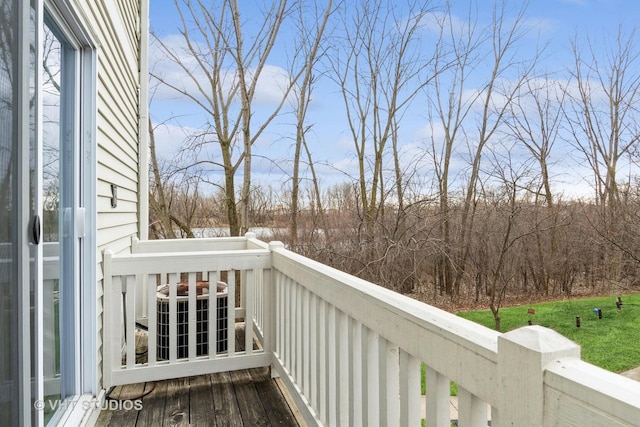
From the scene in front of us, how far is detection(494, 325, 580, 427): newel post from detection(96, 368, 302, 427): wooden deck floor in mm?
1680

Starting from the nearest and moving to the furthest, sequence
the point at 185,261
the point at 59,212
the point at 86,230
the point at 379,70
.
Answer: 1. the point at 59,212
2. the point at 86,230
3. the point at 185,261
4. the point at 379,70

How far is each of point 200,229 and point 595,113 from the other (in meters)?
8.92

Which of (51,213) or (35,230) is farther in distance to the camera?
(51,213)

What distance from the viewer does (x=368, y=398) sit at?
1.39 m

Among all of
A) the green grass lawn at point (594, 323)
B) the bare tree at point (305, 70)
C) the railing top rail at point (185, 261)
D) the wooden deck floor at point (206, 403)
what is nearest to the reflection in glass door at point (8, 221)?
the wooden deck floor at point (206, 403)

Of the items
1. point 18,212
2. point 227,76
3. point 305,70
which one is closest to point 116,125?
point 18,212

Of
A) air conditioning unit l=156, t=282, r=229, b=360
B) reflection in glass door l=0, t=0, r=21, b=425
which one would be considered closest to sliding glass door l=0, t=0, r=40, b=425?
reflection in glass door l=0, t=0, r=21, b=425

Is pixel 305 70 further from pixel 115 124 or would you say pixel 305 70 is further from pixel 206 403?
pixel 206 403

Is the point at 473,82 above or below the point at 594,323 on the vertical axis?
above

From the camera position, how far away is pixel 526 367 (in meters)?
0.73

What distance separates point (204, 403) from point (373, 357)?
4.99 ft

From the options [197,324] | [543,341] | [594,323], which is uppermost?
[543,341]

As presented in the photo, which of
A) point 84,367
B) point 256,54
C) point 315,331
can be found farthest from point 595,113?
point 84,367

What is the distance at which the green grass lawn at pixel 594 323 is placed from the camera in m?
5.47
